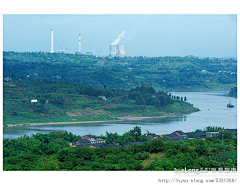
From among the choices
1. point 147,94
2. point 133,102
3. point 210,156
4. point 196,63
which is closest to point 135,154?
point 210,156

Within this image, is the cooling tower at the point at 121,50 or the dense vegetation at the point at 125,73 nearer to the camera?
the dense vegetation at the point at 125,73

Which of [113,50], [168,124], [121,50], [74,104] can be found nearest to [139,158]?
[168,124]

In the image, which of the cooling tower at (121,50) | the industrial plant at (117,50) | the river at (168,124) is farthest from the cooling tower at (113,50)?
the river at (168,124)

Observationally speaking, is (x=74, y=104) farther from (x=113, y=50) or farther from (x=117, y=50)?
(x=113, y=50)

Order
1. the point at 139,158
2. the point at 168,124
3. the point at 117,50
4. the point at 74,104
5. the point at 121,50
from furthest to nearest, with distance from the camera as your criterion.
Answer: the point at 117,50
the point at 121,50
the point at 74,104
the point at 168,124
the point at 139,158

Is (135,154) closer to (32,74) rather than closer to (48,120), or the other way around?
(48,120)

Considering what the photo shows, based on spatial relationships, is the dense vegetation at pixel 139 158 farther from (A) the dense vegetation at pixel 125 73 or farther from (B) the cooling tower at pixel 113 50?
(B) the cooling tower at pixel 113 50
